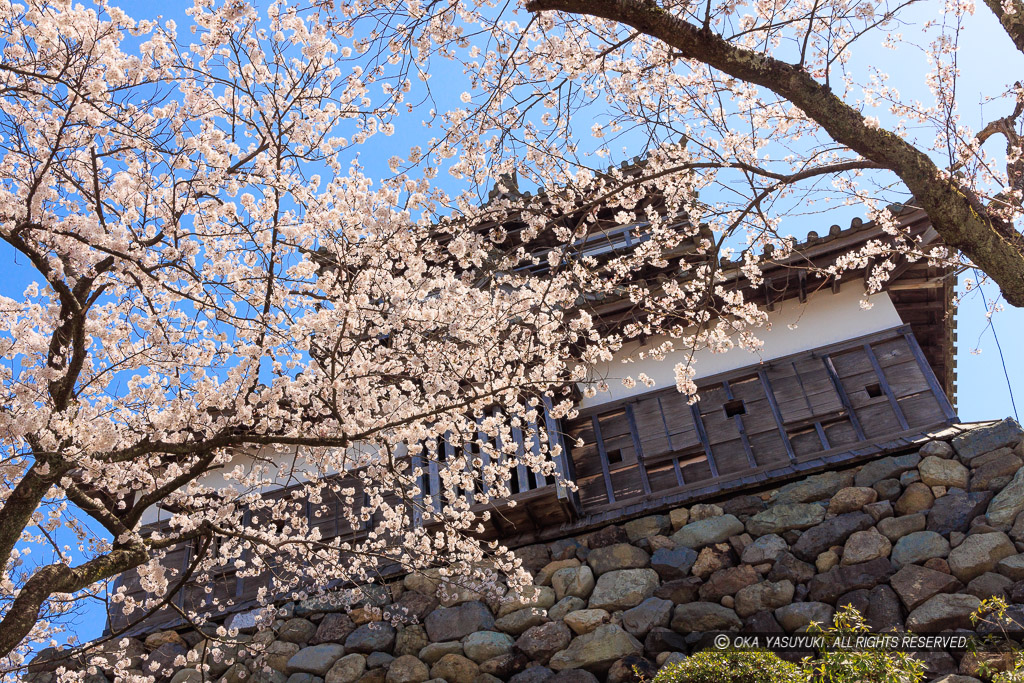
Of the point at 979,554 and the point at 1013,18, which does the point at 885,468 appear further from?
the point at 1013,18

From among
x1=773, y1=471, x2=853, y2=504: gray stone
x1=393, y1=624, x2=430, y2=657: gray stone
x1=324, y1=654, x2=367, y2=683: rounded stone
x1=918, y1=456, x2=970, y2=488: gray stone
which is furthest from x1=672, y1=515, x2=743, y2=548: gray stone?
x1=324, y1=654, x2=367, y2=683: rounded stone

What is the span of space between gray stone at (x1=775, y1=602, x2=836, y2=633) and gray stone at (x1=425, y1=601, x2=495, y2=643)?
285 centimetres

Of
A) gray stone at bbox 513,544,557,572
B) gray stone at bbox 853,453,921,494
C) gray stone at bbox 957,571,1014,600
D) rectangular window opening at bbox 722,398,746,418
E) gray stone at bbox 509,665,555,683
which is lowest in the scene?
gray stone at bbox 509,665,555,683

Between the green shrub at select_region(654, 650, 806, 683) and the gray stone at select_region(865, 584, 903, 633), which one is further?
the gray stone at select_region(865, 584, 903, 633)

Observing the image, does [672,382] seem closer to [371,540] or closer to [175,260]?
[371,540]

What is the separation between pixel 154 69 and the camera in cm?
557

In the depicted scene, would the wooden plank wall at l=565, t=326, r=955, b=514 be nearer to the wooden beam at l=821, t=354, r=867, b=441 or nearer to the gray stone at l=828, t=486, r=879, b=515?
the wooden beam at l=821, t=354, r=867, b=441

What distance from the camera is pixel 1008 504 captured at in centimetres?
721

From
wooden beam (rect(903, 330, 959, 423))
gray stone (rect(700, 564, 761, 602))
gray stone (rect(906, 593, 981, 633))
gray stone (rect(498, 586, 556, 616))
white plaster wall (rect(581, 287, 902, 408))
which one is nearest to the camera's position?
gray stone (rect(906, 593, 981, 633))

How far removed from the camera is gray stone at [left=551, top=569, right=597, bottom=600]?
8.06 metres

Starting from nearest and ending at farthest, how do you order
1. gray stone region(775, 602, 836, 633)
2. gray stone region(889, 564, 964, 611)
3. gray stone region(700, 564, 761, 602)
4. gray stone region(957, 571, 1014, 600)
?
gray stone region(957, 571, 1014, 600) → gray stone region(889, 564, 964, 611) → gray stone region(775, 602, 836, 633) → gray stone region(700, 564, 761, 602)

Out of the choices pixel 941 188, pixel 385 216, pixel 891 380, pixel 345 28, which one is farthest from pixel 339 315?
pixel 891 380

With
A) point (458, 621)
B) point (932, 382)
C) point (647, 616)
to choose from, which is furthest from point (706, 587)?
point (932, 382)

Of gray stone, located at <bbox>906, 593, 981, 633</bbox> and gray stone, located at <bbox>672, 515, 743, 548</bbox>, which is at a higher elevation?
gray stone, located at <bbox>672, 515, 743, 548</bbox>
